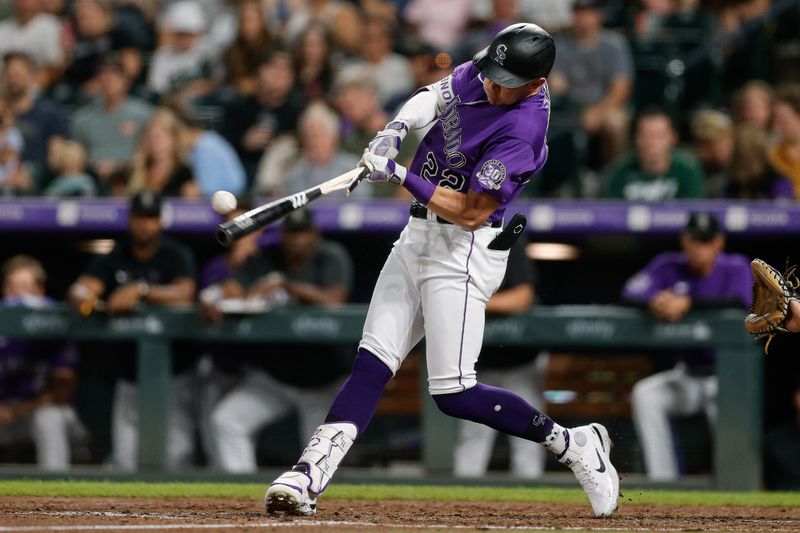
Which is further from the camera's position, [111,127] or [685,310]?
[111,127]

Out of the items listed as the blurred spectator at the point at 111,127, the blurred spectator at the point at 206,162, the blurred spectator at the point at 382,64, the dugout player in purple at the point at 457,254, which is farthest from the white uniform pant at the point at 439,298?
the blurred spectator at the point at 382,64

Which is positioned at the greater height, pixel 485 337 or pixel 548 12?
pixel 548 12

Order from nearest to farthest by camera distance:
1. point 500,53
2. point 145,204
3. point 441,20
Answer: point 500,53 < point 145,204 < point 441,20

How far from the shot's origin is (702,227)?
6875mm

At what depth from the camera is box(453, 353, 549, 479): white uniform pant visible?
22.6 feet

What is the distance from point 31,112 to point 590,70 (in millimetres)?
3906

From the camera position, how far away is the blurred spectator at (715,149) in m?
7.83

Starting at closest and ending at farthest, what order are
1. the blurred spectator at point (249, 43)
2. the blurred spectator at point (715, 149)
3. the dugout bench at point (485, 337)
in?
the dugout bench at point (485, 337), the blurred spectator at point (715, 149), the blurred spectator at point (249, 43)

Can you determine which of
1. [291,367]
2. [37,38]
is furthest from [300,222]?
[37,38]

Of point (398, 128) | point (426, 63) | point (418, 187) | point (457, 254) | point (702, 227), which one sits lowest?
point (457, 254)

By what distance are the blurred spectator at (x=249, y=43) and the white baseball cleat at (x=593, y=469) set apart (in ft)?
17.0

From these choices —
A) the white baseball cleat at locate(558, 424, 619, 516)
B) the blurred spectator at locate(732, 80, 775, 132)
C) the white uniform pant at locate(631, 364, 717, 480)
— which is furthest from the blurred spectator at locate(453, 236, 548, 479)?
the blurred spectator at locate(732, 80, 775, 132)

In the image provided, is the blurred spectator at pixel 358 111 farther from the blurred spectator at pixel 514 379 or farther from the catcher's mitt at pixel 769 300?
the catcher's mitt at pixel 769 300

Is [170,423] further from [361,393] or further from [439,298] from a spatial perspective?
[439,298]
